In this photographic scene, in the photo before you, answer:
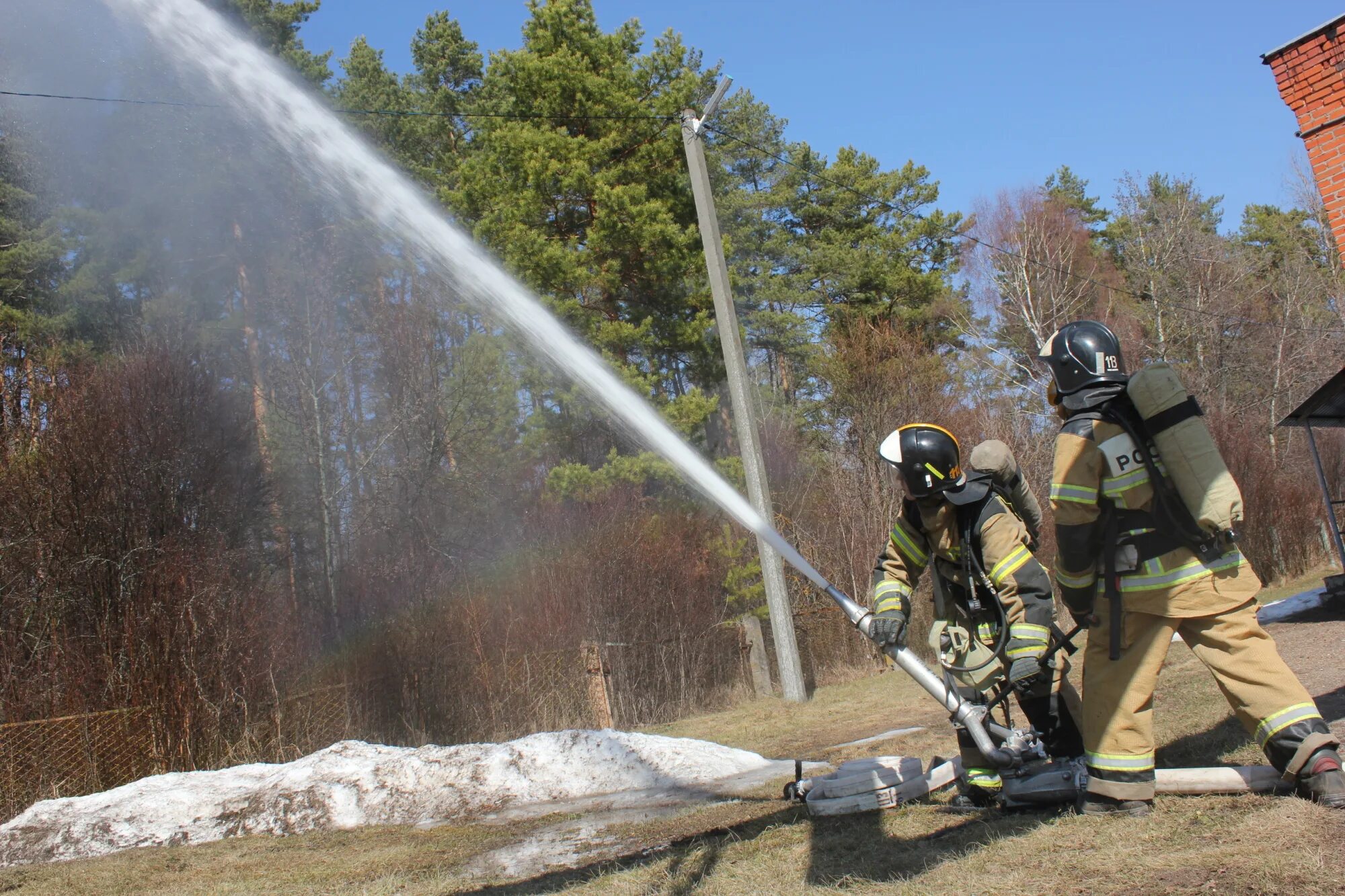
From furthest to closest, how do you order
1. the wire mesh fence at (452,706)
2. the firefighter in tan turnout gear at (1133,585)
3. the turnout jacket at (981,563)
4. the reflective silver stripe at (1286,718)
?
the wire mesh fence at (452,706)
the turnout jacket at (981,563)
the firefighter in tan turnout gear at (1133,585)
the reflective silver stripe at (1286,718)

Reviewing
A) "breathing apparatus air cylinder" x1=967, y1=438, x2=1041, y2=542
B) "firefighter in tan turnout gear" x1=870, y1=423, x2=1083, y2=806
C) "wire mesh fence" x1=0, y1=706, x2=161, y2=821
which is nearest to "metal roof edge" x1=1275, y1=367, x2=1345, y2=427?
"breathing apparatus air cylinder" x1=967, y1=438, x2=1041, y2=542

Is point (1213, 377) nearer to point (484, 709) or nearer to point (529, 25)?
point (529, 25)

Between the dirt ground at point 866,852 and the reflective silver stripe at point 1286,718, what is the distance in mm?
265

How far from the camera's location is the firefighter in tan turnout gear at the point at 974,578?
14.4ft

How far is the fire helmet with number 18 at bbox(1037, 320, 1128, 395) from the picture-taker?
13.6 ft

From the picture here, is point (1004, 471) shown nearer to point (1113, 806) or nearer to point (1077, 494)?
point (1077, 494)

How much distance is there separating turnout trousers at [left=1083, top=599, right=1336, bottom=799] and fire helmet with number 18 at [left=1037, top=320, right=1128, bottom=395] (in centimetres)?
93

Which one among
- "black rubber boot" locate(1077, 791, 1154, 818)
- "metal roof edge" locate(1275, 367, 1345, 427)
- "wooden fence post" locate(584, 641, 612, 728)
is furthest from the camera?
"wooden fence post" locate(584, 641, 612, 728)

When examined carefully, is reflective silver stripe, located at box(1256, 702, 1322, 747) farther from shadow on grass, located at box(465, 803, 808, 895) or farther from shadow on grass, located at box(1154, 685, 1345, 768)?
shadow on grass, located at box(465, 803, 808, 895)

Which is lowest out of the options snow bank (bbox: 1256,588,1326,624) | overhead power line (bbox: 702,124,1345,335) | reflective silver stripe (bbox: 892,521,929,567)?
snow bank (bbox: 1256,588,1326,624)

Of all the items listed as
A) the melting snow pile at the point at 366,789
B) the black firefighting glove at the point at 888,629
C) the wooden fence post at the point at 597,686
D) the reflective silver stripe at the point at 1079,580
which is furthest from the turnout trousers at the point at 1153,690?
the wooden fence post at the point at 597,686

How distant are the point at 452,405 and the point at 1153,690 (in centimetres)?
1859

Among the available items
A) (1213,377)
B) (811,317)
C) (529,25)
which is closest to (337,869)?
(529,25)

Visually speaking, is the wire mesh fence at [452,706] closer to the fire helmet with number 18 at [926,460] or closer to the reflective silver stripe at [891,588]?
the reflective silver stripe at [891,588]
